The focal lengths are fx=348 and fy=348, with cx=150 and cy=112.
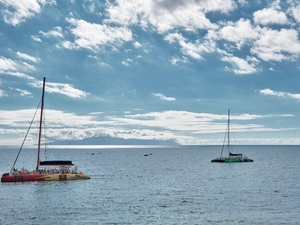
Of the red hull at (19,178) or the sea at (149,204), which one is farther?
the red hull at (19,178)

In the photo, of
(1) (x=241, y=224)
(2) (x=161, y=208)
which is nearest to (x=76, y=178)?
(2) (x=161, y=208)

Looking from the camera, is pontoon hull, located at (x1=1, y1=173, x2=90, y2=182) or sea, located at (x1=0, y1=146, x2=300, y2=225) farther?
pontoon hull, located at (x1=1, y1=173, x2=90, y2=182)

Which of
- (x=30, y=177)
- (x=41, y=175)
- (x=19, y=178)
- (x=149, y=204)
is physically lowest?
(x=149, y=204)

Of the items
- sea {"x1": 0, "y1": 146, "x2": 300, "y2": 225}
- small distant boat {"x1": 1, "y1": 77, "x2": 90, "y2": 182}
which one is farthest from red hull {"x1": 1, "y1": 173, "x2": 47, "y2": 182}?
sea {"x1": 0, "y1": 146, "x2": 300, "y2": 225}

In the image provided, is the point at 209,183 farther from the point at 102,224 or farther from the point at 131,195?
the point at 102,224

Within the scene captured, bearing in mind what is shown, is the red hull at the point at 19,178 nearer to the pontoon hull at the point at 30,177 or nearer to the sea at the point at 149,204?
the pontoon hull at the point at 30,177

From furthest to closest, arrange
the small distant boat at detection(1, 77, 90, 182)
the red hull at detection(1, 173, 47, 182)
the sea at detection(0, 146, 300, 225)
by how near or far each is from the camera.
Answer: the small distant boat at detection(1, 77, 90, 182)
the red hull at detection(1, 173, 47, 182)
the sea at detection(0, 146, 300, 225)

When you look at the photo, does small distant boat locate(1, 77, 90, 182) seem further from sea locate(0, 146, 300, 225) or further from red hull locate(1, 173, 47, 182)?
sea locate(0, 146, 300, 225)

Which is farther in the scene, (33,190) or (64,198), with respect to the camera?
(33,190)

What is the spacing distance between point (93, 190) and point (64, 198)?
10.2m

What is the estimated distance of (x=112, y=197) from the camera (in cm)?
5838

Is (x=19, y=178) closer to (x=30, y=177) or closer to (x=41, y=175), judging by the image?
(x=30, y=177)

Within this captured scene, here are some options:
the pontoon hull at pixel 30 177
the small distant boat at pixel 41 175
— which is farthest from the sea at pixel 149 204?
the small distant boat at pixel 41 175

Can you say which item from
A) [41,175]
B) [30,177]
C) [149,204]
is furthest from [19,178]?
[149,204]
